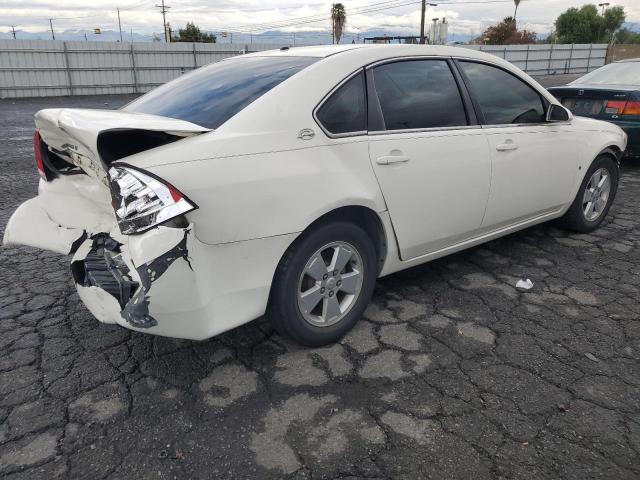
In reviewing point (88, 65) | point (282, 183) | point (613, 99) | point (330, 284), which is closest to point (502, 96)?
point (330, 284)

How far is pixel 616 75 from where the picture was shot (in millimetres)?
7391

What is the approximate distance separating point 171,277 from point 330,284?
0.94 m

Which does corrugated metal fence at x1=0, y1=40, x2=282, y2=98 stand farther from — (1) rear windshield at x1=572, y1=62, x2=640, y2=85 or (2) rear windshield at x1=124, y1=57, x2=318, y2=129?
(2) rear windshield at x1=124, y1=57, x2=318, y2=129

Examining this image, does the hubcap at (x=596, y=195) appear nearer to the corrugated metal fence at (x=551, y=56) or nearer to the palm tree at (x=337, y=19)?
the corrugated metal fence at (x=551, y=56)

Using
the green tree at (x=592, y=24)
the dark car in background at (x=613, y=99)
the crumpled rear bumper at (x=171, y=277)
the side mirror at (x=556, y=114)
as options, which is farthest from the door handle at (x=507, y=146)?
the green tree at (x=592, y=24)

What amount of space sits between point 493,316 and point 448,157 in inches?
40.9

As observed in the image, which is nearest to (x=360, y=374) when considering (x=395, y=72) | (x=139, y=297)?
(x=139, y=297)

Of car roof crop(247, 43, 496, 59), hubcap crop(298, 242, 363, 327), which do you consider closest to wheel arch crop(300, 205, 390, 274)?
hubcap crop(298, 242, 363, 327)

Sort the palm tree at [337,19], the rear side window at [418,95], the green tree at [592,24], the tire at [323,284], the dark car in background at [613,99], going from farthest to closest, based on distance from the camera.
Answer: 1. the green tree at [592,24]
2. the palm tree at [337,19]
3. the dark car in background at [613,99]
4. the rear side window at [418,95]
5. the tire at [323,284]

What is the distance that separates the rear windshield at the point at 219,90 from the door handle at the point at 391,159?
66 centimetres

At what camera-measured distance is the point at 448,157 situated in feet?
10.6

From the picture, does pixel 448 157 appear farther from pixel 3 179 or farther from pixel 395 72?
pixel 3 179

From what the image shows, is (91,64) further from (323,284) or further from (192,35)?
(192,35)

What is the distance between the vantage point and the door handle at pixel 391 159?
2873 mm
